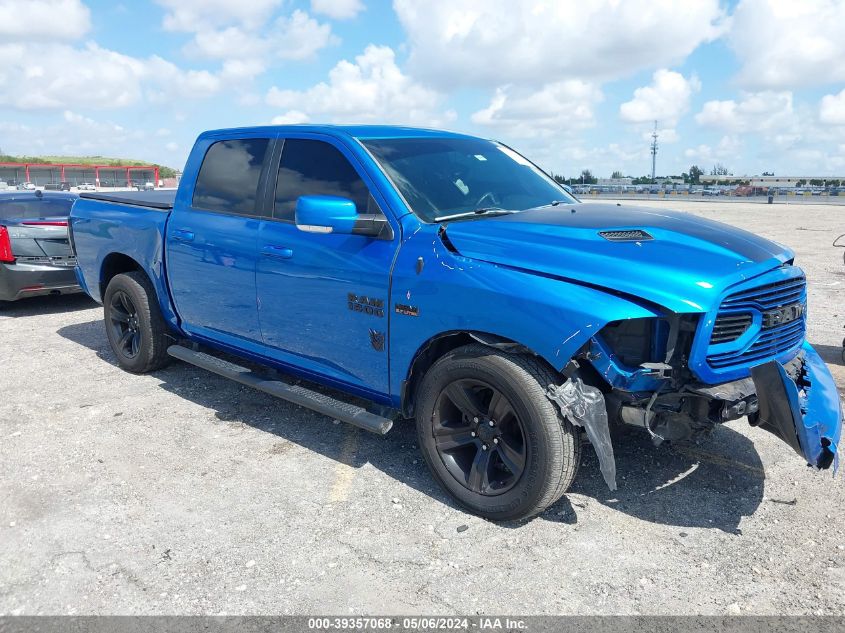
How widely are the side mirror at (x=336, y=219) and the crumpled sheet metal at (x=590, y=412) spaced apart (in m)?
1.30

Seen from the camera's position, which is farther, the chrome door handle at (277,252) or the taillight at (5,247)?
the taillight at (5,247)

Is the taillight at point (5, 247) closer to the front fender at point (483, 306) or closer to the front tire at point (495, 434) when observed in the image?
the front fender at point (483, 306)

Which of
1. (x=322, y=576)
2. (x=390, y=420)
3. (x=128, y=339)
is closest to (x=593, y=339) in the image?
(x=390, y=420)

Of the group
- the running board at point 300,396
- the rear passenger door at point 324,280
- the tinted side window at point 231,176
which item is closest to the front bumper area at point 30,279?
the running board at point 300,396

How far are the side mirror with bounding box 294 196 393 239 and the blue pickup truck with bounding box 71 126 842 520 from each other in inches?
0.4

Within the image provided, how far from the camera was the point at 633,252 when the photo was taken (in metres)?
3.14

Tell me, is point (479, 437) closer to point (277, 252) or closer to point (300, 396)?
point (300, 396)

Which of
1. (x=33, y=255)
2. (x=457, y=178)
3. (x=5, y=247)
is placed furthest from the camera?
(x=33, y=255)

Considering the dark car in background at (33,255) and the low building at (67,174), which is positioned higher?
the low building at (67,174)

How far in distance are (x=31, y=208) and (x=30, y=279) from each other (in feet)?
3.93

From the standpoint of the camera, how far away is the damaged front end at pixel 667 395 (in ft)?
9.87

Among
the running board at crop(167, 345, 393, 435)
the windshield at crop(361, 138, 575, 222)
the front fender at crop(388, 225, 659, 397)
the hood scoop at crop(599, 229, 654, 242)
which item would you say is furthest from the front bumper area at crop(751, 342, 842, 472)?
the running board at crop(167, 345, 393, 435)

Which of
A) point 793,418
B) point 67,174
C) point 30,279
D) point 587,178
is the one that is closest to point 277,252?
point 793,418

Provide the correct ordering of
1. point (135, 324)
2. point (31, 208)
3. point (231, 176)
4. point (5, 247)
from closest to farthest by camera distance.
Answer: point (231, 176), point (135, 324), point (5, 247), point (31, 208)
